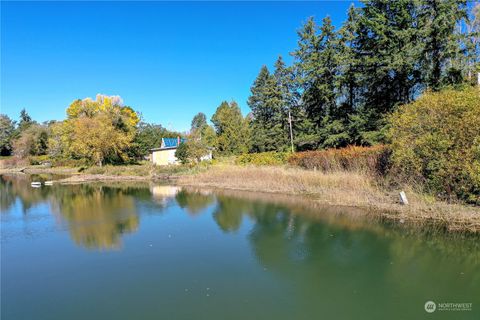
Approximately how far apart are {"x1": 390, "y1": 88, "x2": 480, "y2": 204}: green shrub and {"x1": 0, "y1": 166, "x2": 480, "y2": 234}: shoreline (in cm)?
61

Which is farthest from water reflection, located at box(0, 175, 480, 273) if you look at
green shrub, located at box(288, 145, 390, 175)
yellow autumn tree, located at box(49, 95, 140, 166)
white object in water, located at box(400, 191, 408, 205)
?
yellow autumn tree, located at box(49, 95, 140, 166)

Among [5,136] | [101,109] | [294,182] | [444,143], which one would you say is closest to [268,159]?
[294,182]

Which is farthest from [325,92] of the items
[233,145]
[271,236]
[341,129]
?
[271,236]

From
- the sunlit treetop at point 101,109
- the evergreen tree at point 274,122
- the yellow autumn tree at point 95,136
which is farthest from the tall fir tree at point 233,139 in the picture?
the sunlit treetop at point 101,109

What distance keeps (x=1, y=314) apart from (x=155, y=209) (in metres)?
9.12

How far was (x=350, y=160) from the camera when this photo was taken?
53.4 feet

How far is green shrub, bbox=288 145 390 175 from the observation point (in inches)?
572

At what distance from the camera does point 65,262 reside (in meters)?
7.92

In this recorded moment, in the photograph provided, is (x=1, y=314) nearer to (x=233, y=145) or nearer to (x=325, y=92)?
(x=325, y=92)

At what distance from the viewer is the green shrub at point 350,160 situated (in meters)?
14.5

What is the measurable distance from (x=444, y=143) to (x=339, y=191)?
5267mm

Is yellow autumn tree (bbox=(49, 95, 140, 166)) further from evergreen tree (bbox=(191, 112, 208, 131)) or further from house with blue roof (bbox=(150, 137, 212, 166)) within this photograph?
evergreen tree (bbox=(191, 112, 208, 131))

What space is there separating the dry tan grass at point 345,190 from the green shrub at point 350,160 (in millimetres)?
607

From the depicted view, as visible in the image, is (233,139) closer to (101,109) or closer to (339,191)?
(101,109)
